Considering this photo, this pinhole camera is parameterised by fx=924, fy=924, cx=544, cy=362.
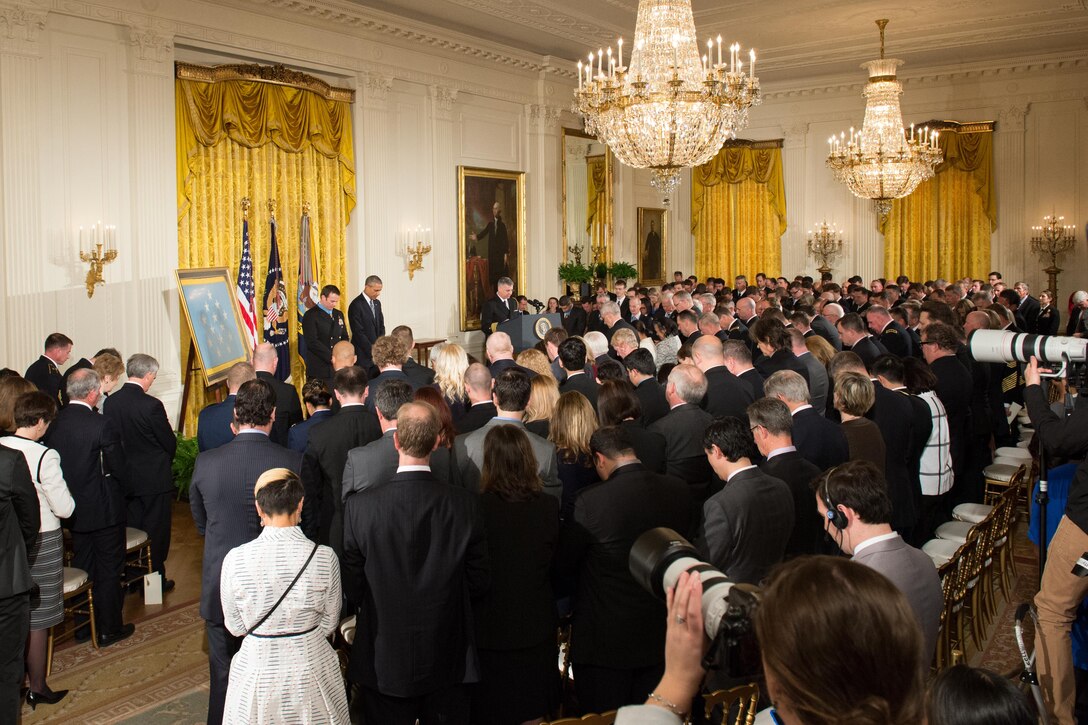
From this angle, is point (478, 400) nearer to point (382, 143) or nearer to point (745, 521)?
point (745, 521)

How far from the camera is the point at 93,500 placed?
5.75 meters

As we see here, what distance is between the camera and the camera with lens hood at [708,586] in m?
1.73

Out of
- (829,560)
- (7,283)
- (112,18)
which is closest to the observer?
(829,560)

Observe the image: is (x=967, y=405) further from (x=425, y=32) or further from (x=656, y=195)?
(x=656, y=195)

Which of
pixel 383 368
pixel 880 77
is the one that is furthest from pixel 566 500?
pixel 880 77

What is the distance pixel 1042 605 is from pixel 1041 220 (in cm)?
1552

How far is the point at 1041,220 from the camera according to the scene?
58.9 feet

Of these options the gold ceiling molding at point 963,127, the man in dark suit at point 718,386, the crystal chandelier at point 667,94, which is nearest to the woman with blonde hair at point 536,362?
the man in dark suit at point 718,386

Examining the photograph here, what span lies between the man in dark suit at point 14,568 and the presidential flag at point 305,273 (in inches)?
334

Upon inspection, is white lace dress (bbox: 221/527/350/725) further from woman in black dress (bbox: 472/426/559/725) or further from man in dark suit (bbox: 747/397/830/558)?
man in dark suit (bbox: 747/397/830/558)

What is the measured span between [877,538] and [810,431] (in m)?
1.85

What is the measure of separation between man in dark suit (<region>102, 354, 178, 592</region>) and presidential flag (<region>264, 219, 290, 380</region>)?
565 cm

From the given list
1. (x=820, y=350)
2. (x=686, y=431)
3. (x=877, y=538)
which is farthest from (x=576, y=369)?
(x=877, y=538)

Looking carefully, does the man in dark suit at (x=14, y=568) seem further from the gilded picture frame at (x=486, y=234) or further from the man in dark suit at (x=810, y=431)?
the gilded picture frame at (x=486, y=234)
